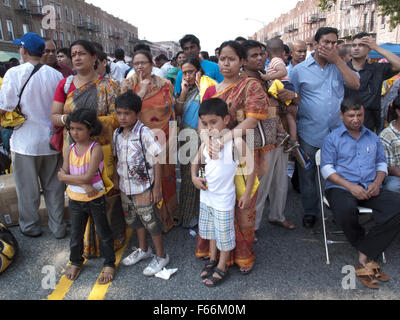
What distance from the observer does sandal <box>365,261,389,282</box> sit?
96.6 inches

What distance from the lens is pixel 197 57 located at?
3359 millimetres

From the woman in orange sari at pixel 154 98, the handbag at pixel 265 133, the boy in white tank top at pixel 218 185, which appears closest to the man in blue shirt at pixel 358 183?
the handbag at pixel 265 133

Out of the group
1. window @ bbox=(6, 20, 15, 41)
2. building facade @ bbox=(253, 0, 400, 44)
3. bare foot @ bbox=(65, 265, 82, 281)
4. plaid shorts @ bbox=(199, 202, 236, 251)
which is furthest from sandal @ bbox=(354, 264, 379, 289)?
window @ bbox=(6, 20, 15, 41)

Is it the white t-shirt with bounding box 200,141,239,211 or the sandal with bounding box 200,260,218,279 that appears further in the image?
the sandal with bounding box 200,260,218,279

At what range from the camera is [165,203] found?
332 cm

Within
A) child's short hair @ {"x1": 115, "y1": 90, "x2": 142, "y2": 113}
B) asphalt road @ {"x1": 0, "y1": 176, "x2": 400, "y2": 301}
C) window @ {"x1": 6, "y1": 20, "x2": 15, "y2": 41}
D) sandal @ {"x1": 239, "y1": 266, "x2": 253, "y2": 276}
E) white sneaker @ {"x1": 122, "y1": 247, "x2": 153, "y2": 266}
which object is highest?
window @ {"x1": 6, "y1": 20, "x2": 15, "y2": 41}

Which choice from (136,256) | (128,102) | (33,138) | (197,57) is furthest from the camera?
(197,57)

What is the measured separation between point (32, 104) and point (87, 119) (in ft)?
3.34

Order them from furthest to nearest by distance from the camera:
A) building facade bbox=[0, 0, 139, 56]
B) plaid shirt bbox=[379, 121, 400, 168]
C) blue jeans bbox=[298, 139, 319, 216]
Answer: building facade bbox=[0, 0, 139, 56]
blue jeans bbox=[298, 139, 319, 216]
plaid shirt bbox=[379, 121, 400, 168]

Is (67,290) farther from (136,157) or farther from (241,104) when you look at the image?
(241,104)

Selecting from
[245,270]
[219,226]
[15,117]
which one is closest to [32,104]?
[15,117]

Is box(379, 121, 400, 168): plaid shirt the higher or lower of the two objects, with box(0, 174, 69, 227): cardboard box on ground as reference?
higher

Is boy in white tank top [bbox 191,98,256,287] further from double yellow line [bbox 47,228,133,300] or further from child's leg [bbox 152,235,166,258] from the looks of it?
double yellow line [bbox 47,228,133,300]
